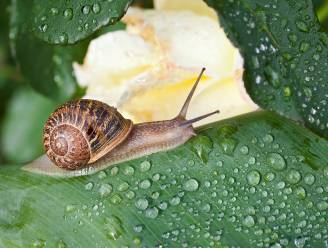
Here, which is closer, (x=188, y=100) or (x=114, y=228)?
(x=114, y=228)

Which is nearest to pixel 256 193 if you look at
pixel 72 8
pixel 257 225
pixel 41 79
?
pixel 257 225

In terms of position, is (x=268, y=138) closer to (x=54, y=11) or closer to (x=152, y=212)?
(x=152, y=212)

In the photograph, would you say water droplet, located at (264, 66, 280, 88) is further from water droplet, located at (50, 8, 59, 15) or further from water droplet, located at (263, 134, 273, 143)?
water droplet, located at (50, 8, 59, 15)

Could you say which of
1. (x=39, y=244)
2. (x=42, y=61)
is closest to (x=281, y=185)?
(x=39, y=244)

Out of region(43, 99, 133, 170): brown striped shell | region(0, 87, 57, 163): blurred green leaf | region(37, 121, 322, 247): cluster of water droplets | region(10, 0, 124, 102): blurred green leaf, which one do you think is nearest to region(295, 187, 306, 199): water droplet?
region(37, 121, 322, 247): cluster of water droplets

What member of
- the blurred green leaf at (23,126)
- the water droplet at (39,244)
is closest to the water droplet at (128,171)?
the water droplet at (39,244)

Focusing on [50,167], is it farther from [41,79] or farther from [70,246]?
[41,79]
